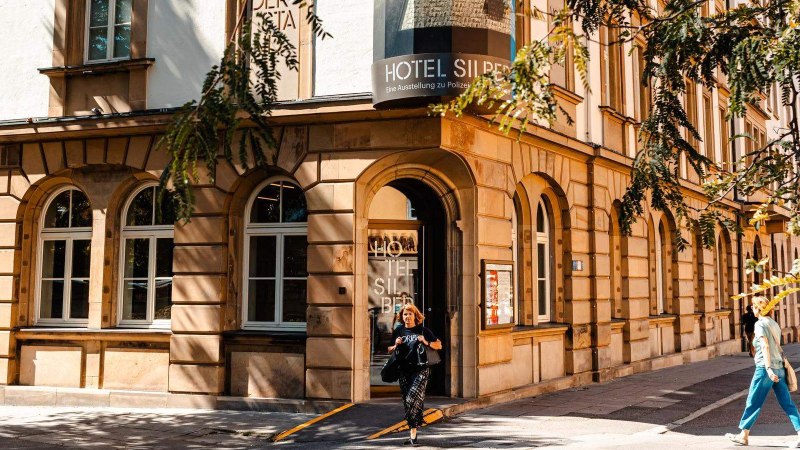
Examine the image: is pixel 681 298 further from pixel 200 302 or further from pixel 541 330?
pixel 200 302

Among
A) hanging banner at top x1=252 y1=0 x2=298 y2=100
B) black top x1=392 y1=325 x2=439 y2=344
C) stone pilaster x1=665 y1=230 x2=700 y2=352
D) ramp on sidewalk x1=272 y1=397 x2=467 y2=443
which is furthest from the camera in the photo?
stone pilaster x1=665 y1=230 x2=700 y2=352

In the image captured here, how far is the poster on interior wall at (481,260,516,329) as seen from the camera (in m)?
12.6

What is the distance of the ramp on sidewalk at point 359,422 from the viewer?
33.6 ft

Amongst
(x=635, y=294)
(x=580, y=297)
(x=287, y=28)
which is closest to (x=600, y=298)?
(x=580, y=297)

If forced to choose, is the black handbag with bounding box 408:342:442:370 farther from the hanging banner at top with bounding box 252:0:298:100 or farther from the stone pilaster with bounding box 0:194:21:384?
the stone pilaster with bounding box 0:194:21:384

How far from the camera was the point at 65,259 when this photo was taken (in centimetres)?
1403

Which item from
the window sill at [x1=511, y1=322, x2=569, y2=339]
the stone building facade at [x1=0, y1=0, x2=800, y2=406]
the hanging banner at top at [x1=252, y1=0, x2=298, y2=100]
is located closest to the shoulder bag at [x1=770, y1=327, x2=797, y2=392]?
the stone building facade at [x1=0, y1=0, x2=800, y2=406]

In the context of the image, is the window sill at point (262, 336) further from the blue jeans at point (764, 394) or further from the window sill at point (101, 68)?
the blue jeans at point (764, 394)

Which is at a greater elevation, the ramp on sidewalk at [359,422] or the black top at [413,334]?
the black top at [413,334]

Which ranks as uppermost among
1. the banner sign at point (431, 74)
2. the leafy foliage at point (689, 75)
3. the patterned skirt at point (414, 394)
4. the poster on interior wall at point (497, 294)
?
the banner sign at point (431, 74)

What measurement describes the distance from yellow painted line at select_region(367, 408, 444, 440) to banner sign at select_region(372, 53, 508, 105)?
4.25m

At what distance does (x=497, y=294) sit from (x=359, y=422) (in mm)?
3314

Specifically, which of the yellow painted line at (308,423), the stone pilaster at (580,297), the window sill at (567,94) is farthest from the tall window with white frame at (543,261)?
the yellow painted line at (308,423)

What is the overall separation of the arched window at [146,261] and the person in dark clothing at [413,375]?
5.07 meters
